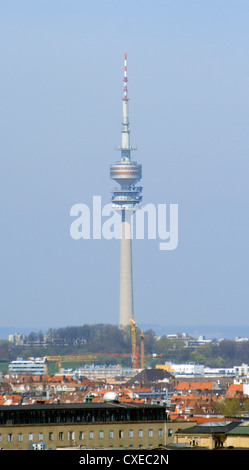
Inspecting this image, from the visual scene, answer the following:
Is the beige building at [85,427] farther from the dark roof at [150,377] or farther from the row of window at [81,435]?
the dark roof at [150,377]

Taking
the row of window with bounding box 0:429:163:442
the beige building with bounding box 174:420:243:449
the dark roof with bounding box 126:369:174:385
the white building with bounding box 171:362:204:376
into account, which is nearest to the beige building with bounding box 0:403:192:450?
the row of window with bounding box 0:429:163:442

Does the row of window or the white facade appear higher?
the white facade

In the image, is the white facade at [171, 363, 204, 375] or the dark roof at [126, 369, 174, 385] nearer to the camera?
the dark roof at [126, 369, 174, 385]

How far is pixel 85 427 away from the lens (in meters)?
38.3

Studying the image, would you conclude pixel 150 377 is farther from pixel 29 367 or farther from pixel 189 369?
pixel 189 369

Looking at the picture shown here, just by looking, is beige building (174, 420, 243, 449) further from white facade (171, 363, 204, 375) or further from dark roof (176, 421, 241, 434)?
white facade (171, 363, 204, 375)

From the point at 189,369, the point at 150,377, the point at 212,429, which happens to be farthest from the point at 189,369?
the point at 212,429

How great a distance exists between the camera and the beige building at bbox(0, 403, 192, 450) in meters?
37.3

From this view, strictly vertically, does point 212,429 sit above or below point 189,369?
below

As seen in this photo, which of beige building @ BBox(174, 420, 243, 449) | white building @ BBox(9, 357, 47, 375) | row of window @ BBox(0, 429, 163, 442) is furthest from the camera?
white building @ BBox(9, 357, 47, 375)

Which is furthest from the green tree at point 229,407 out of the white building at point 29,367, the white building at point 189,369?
the white building at point 189,369

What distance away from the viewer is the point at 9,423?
37.6m
